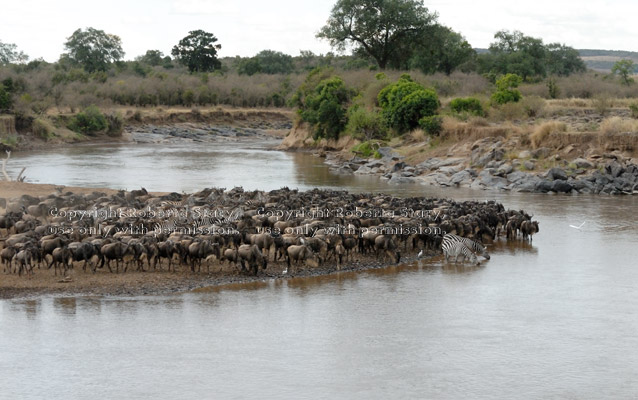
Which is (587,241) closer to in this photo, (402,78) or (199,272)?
(199,272)

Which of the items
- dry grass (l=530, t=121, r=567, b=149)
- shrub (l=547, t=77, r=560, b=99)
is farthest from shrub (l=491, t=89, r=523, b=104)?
dry grass (l=530, t=121, r=567, b=149)

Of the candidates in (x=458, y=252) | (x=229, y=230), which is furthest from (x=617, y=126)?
(x=229, y=230)

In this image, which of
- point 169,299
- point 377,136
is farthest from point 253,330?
point 377,136

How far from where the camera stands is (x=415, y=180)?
120ft

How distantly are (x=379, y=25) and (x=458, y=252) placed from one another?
47.8 m

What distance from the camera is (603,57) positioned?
181m

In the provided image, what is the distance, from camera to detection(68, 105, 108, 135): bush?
6325 centimetres

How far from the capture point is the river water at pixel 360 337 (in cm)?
1102

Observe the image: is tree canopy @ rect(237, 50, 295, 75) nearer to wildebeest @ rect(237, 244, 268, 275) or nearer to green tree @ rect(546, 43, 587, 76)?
green tree @ rect(546, 43, 587, 76)

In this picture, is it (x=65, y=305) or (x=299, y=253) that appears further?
(x=299, y=253)

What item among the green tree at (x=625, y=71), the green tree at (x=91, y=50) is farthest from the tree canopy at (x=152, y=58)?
the green tree at (x=625, y=71)

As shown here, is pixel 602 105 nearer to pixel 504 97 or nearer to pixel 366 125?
pixel 504 97

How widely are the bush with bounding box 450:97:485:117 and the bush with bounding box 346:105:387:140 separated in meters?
4.47

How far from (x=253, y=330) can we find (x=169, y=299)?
89.6 inches
